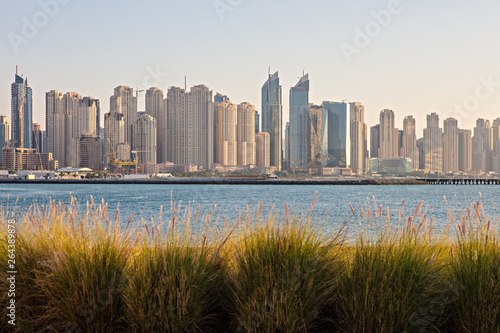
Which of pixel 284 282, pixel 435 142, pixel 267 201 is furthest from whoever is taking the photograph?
pixel 435 142

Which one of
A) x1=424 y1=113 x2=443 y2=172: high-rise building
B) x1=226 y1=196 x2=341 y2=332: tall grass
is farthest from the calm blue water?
x1=424 y1=113 x2=443 y2=172: high-rise building

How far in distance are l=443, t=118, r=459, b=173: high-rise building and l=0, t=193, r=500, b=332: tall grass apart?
639 ft

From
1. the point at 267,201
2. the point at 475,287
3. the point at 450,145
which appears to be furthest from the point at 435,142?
the point at 475,287

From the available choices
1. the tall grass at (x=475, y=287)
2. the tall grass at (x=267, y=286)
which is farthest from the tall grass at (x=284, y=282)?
the tall grass at (x=475, y=287)

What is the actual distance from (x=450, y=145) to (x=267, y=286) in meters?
202

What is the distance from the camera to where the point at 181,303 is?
181 inches

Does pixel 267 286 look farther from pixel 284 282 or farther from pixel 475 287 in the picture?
pixel 475 287

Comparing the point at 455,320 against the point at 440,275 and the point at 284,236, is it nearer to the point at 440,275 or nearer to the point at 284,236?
the point at 440,275

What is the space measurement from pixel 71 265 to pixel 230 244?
200cm

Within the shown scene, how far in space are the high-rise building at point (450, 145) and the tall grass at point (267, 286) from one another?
19471 centimetres

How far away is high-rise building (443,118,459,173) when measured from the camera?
7219 inches

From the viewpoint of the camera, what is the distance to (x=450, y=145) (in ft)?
613

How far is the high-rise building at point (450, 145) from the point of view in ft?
602

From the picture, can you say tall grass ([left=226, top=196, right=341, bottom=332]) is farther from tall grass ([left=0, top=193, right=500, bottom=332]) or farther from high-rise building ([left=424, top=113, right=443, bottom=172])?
high-rise building ([left=424, top=113, right=443, bottom=172])
